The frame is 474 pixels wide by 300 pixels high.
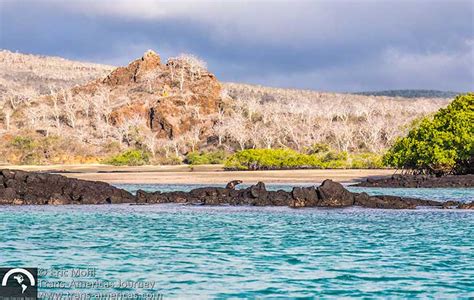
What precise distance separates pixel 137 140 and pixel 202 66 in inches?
1271

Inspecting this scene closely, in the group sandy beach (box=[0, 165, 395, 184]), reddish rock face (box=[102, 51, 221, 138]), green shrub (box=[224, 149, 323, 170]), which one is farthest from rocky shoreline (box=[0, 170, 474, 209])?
reddish rock face (box=[102, 51, 221, 138])

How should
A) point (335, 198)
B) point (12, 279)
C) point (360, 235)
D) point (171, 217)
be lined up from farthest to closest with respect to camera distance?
point (335, 198), point (171, 217), point (360, 235), point (12, 279)

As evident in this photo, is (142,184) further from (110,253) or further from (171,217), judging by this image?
(110,253)

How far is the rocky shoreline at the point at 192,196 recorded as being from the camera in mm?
40531

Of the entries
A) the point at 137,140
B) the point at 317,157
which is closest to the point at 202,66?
the point at 137,140

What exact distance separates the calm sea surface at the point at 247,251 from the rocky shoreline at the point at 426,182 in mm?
19398

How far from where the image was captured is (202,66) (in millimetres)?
144375

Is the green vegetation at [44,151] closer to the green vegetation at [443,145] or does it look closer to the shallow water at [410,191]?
the shallow water at [410,191]

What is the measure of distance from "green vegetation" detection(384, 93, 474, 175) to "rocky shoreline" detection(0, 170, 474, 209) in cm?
1759

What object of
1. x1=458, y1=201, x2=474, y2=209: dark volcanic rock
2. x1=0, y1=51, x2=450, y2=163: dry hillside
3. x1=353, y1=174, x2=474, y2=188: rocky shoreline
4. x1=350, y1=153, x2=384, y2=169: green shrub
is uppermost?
x1=0, y1=51, x2=450, y2=163: dry hillside

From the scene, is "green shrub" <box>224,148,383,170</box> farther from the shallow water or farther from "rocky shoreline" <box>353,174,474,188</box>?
"rocky shoreline" <box>353,174,474,188</box>

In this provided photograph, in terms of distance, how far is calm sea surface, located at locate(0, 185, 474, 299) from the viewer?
58.9 ft

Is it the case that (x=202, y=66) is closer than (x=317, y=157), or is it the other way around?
(x=317, y=157)

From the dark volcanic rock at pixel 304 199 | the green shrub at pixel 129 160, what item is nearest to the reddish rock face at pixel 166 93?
the green shrub at pixel 129 160
